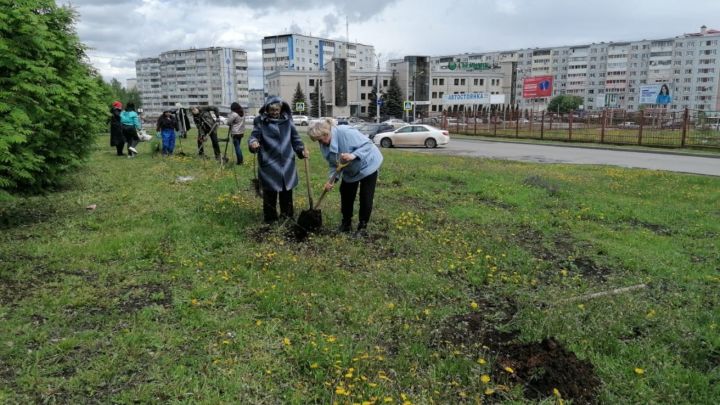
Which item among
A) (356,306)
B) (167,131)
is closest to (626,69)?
(167,131)

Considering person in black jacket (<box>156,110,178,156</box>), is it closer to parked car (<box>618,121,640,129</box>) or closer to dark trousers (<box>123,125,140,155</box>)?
dark trousers (<box>123,125,140,155</box>)

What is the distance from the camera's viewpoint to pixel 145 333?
11.9 ft

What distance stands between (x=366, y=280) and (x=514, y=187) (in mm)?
6090

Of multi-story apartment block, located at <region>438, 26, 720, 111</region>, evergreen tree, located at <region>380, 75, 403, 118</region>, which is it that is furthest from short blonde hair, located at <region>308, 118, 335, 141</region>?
multi-story apartment block, located at <region>438, 26, 720, 111</region>

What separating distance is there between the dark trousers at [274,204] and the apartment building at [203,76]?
5347 inches

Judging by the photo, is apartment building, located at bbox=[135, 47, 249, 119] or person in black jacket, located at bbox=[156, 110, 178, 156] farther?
apartment building, located at bbox=[135, 47, 249, 119]

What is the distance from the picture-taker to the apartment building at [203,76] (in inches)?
5517

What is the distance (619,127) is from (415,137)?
411 inches

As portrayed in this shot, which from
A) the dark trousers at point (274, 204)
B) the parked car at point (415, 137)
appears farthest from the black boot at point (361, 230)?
the parked car at point (415, 137)

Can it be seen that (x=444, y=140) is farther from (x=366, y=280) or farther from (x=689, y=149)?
(x=366, y=280)

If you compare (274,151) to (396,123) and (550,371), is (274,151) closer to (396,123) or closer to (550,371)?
(550,371)

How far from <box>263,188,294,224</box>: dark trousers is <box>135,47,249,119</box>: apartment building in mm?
135801

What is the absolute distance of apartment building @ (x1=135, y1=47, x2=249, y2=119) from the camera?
140 meters

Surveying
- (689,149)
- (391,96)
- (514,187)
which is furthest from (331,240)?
(391,96)
